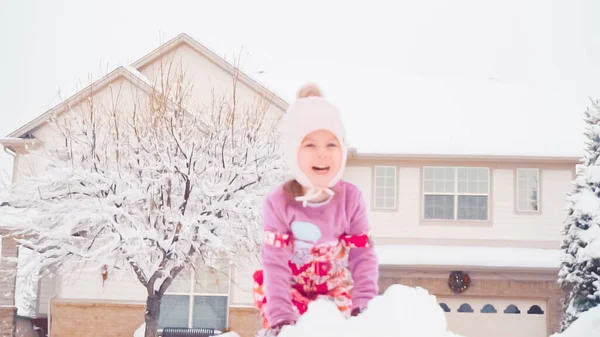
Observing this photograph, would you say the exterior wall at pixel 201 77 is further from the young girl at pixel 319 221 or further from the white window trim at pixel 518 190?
the young girl at pixel 319 221

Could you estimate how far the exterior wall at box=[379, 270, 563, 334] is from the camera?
12.9 meters

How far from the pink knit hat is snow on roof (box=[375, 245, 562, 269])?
9.86 metres

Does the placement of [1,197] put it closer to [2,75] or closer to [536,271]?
[2,75]

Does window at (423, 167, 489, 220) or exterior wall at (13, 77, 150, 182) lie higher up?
exterior wall at (13, 77, 150, 182)

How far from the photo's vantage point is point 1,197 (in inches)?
450

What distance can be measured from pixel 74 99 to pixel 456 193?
672 cm

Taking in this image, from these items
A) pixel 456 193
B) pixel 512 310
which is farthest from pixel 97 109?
pixel 512 310

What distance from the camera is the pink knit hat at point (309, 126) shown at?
2.58 m

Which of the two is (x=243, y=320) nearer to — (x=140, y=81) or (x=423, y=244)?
(x=423, y=244)

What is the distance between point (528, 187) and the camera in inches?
528

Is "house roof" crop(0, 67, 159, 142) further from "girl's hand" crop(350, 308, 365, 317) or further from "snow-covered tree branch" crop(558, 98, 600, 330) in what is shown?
"girl's hand" crop(350, 308, 365, 317)

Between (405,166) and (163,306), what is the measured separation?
4834 mm

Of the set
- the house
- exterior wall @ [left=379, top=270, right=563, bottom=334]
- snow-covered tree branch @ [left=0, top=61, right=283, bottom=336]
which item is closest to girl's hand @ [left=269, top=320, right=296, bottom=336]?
snow-covered tree branch @ [left=0, top=61, right=283, bottom=336]

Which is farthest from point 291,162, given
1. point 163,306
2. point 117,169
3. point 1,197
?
point 163,306
